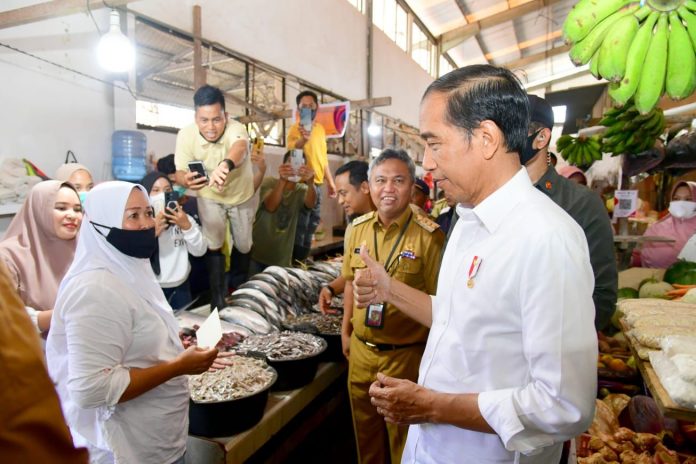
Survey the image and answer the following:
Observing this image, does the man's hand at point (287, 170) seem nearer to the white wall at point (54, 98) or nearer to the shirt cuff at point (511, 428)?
the white wall at point (54, 98)

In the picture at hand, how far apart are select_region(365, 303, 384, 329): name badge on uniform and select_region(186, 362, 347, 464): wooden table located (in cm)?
62

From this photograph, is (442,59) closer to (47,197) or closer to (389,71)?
(389,71)

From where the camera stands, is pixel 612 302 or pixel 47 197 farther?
pixel 47 197

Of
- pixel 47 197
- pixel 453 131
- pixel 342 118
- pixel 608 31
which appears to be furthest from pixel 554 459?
pixel 342 118

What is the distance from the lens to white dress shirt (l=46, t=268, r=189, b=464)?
148cm

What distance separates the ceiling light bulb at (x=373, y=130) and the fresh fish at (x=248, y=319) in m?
6.97

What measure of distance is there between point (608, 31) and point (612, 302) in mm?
1197

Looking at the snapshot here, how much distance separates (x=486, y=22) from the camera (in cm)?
1283

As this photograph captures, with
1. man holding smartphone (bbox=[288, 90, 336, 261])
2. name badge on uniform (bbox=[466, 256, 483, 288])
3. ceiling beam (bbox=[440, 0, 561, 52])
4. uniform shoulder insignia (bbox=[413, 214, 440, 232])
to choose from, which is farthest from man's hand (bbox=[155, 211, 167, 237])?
ceiling beam (bbox=[440, 0, 561, 52])

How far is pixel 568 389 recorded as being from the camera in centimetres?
95

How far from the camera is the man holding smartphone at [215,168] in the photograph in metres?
3.33

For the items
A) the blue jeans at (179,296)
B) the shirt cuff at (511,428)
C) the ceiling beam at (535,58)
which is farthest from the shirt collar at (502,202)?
the ceiling beam at (535,58)

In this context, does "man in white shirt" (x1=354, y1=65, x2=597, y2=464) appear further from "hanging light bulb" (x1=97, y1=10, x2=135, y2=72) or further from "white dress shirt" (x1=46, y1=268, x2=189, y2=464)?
"hanging light bulb" (x1=97, y1=10, x2=135, y2=72)

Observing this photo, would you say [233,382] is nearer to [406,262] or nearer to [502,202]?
[406,262]
